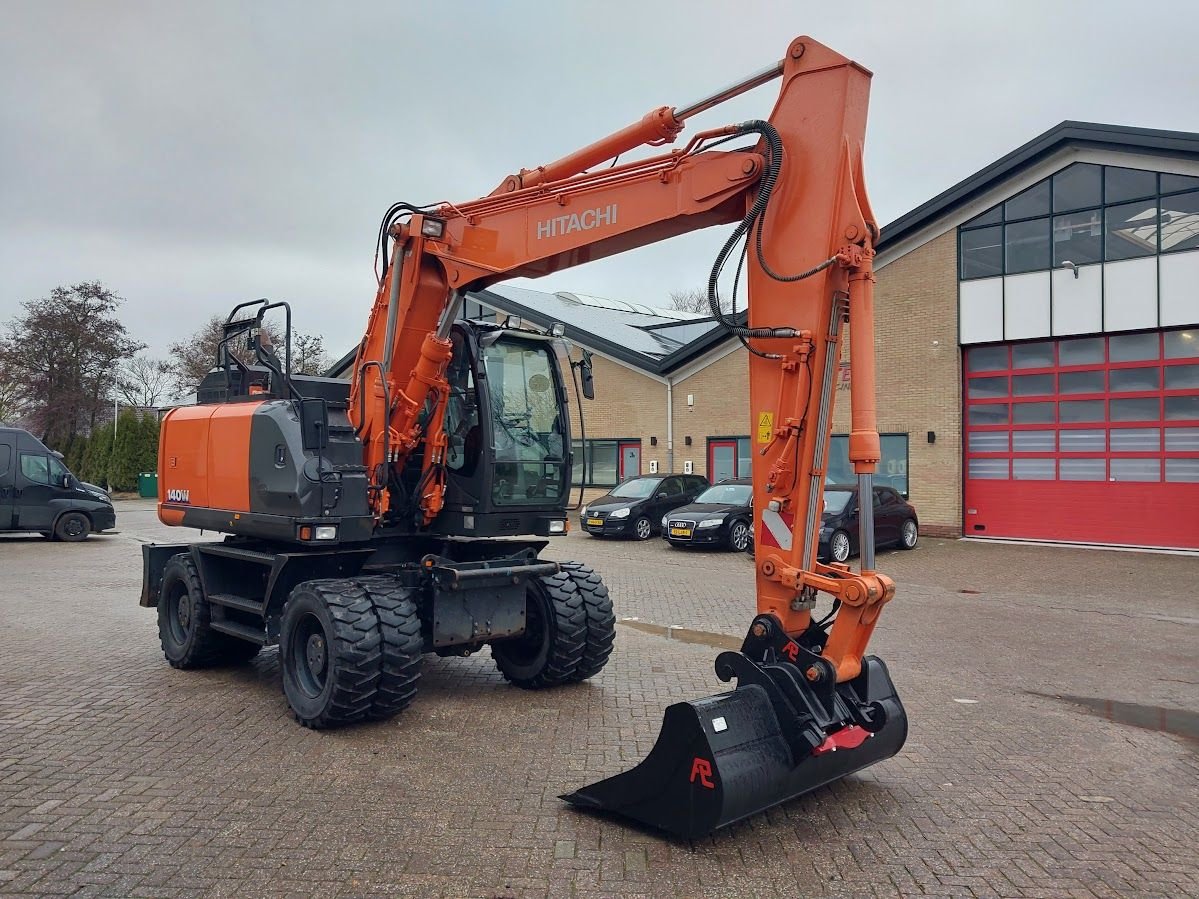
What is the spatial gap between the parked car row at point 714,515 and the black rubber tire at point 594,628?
28.5ft

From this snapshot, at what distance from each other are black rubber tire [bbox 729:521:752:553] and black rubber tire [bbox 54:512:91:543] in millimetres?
13899

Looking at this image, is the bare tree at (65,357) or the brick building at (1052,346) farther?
the bare tree at (65,357)

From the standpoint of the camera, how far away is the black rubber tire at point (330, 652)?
619 cm

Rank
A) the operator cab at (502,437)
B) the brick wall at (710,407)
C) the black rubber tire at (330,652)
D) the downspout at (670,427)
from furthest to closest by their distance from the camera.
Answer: the downspout at (670,427)
the brick wall at (710,407)
the operator cab at (502,437)
the black rubber tire at (330,652)

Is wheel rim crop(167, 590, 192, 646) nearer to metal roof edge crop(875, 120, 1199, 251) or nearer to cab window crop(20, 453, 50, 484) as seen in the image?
metal roof edge crop(875, 120, 1199, 251)

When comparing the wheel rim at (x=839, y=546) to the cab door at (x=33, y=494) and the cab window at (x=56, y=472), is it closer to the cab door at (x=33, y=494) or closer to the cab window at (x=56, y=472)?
the cab window at (x=56, y=472)

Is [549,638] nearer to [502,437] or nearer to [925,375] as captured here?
[502,437]

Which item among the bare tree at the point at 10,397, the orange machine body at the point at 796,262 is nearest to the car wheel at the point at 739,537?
the orange machine body at the point at 796,262

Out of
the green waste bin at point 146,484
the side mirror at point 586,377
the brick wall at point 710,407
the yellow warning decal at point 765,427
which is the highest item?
the brick wall at point 710,407

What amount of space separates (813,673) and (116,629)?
330 inches

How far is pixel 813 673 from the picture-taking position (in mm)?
4668

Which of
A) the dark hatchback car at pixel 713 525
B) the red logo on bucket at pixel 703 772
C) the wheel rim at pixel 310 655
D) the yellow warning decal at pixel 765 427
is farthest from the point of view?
the dark hatchback car at pixel 713 525

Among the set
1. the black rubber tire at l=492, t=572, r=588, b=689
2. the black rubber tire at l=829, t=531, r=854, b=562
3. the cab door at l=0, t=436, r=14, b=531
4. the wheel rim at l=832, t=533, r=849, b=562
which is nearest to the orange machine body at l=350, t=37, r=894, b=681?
the black rubber tire at l=492, t=572, r=588, b=689

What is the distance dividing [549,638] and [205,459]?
3.45 meters
